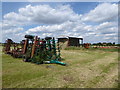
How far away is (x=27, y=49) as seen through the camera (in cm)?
1197

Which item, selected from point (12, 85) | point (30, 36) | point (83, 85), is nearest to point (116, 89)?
point (83, 85)

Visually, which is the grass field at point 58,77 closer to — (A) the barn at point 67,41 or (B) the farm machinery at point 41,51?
(B) the farm machinery at point 41,51

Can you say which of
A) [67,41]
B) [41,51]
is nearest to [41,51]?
[41,51]

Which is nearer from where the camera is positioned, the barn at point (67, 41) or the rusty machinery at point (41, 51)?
the rusty machinery at point (41, 51)

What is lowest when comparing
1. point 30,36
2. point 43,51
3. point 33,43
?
point 43,51

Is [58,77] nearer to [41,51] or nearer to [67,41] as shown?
[41,51]

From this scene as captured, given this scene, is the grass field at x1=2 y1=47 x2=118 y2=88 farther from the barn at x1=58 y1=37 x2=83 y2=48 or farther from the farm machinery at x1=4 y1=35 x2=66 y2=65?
the barn at x1=58 y1=37 x2=83 y2=48

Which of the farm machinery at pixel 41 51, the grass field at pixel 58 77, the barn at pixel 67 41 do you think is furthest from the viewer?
the barn at pixel 67 41

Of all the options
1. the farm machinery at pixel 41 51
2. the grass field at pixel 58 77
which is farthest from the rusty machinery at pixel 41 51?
the grass field at pixel 58 77

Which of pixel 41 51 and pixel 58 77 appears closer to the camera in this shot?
A: pixel 58 77

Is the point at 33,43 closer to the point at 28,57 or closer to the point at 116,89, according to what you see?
the point at 28,57

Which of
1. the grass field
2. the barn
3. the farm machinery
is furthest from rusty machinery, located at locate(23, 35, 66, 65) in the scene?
the barn

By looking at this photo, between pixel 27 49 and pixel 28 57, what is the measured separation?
1935 millimetres

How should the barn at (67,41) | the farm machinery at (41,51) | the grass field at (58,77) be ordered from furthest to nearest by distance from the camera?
the barn at (67,41) < the farm machinery at (41,51) < the grass field at (58,77)
